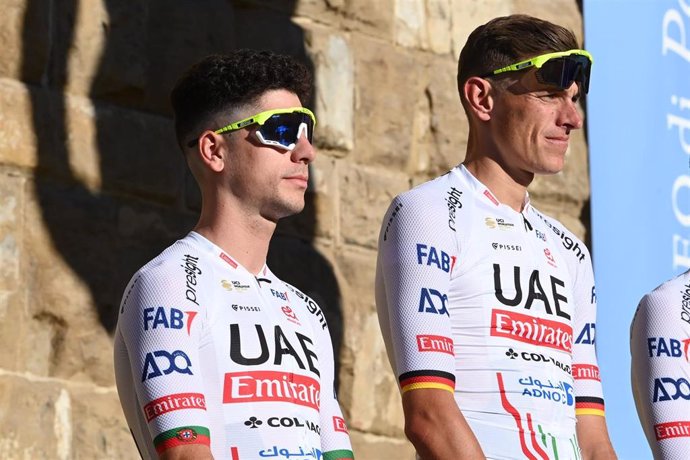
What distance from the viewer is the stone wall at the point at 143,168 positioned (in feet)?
18.9

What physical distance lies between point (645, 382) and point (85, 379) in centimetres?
181

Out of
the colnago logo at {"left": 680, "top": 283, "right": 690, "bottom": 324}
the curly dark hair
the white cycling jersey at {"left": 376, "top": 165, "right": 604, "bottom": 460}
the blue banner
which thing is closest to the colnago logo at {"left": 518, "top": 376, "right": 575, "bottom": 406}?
the white cycling jersey at {"left": 376, "top": 165, "right": 604, "bottom": 460}

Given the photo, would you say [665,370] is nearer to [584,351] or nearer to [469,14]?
[584,351]

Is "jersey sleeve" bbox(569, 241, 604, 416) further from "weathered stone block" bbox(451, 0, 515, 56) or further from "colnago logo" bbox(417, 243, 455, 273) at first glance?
"weathered stone block" bbox(451, 0, 515, 56)

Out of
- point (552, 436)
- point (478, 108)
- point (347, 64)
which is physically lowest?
point (552, 436)

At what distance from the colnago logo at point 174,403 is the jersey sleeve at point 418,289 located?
26.8 inches

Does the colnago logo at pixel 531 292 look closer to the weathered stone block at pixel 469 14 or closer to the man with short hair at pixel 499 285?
the man with short hair at pixel 499 285

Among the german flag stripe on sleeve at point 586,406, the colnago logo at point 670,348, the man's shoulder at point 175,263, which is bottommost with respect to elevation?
the german flag stripe on sleeve at point 586,406

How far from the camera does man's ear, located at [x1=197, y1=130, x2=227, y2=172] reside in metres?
4.83

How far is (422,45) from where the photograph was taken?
23.8 ft

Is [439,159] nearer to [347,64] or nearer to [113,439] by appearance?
[347,64]

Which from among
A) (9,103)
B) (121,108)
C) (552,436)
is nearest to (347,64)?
(121,108)

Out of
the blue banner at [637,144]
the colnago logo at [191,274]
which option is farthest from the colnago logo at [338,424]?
the blue banner at [637,144]

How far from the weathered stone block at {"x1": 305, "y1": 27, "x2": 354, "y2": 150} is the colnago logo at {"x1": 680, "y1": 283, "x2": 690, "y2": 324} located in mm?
1694
